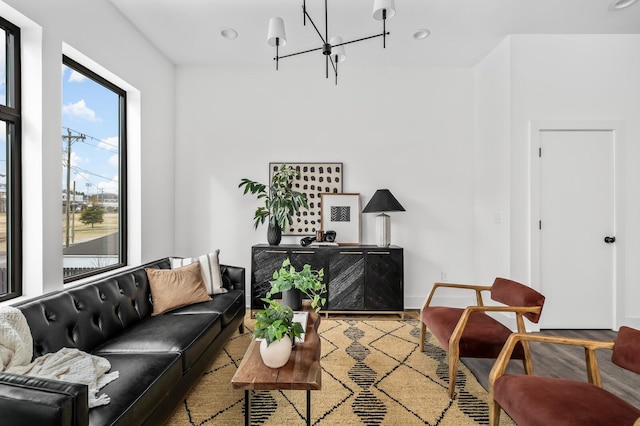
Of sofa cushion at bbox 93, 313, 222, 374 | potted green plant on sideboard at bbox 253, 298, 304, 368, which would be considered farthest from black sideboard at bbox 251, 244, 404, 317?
potted green plant on sideboard at bbox 253, 298, 304, 368

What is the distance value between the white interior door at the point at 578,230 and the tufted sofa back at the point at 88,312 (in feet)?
12.7

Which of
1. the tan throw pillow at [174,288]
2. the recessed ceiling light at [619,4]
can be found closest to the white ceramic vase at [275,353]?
the tan throw pillow at [174,288]

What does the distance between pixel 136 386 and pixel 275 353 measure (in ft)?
2.12

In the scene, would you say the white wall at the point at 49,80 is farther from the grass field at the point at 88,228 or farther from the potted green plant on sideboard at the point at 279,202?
the potted green plant on sideboard at the point at 279,202

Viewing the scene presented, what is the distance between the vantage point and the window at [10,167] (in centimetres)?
220

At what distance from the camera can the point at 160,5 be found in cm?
300

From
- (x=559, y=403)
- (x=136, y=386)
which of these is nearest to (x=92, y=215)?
(x=136, y=386)

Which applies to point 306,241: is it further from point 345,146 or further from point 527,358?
point 527,358

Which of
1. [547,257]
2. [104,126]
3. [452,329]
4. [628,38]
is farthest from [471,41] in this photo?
[104,126]

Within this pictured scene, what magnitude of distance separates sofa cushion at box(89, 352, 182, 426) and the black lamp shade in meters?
2.60

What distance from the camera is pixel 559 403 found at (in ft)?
4.46

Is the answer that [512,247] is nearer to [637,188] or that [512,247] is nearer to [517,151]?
[517,151]

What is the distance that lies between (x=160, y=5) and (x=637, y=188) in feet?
16.6

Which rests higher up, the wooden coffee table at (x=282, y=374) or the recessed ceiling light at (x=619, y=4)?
the recessed ceiling light at (x=619, y=4)
